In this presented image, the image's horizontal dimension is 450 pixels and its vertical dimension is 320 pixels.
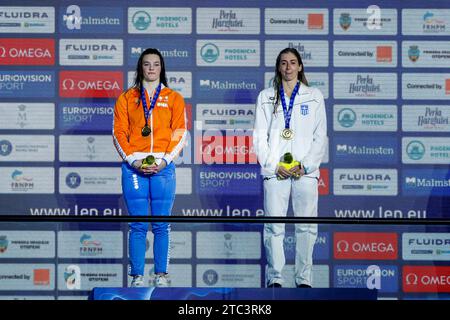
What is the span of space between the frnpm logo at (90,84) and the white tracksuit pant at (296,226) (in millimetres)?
1269

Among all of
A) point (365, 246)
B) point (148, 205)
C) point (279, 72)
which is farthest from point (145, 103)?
point (365, 246)

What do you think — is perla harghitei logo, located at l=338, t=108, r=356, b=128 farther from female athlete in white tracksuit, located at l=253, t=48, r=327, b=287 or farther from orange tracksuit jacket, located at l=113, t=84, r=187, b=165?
orange tracksuit jacket, located at l=113, t=84, r=187, b=165

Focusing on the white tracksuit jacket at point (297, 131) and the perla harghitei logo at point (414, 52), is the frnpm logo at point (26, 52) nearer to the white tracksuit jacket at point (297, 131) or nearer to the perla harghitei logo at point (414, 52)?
the white tracksuit jacket at point (297, 131)

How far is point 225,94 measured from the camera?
6.71 meters

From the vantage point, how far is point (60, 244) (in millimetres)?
6215

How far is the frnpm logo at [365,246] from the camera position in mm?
6215

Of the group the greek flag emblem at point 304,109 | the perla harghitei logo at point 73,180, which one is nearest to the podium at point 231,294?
the perla harghitei logo at point 73,180

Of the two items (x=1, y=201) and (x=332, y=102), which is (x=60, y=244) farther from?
(x=332, y=102)

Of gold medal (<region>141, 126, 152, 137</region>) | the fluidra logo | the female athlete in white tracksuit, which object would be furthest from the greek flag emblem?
the fluidra logo

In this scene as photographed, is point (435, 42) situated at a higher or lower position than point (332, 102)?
higher

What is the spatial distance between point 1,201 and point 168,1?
1812 millimetres

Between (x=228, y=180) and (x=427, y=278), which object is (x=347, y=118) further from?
(x=427, y=278)

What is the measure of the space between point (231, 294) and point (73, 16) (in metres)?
2.26

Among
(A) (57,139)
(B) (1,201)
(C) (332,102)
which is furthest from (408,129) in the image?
(B) (1,201)
